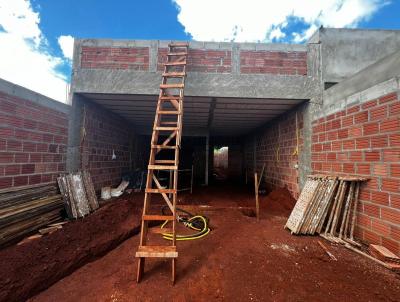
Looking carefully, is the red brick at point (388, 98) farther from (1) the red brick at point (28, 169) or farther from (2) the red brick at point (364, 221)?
(1) the red brick at point (28, 169)

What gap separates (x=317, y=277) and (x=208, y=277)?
4.13 feet

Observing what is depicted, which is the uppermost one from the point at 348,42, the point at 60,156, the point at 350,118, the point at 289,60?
the point at 348,42

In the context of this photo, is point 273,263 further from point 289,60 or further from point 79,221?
point 289,60

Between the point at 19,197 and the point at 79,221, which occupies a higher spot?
the point at 19,197

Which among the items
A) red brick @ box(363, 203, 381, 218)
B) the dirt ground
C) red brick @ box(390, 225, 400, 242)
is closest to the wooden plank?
the dirt ground

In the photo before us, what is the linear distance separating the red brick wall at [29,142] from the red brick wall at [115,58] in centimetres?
139

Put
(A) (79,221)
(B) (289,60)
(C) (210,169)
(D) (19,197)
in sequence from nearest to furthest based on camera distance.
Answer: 1. (D) (19,197)
2. (A) (79,221)
3. (B) (289,60)
4. (C) (210,169)

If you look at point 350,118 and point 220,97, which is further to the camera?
point 220,97

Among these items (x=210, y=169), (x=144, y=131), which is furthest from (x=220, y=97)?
(x=210, y=169)

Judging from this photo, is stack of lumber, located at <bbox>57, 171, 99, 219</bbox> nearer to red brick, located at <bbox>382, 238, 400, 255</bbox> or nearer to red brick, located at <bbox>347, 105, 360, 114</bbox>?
red brick, located at <bbox>382, 238, 400, 255</bbox>

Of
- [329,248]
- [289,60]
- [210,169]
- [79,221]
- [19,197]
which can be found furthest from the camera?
[210,169]

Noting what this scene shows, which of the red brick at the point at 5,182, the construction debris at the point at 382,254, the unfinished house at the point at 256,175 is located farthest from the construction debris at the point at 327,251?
the red brick at the point at 5,182

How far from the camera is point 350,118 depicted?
344 cm

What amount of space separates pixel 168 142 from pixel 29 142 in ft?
8.03
